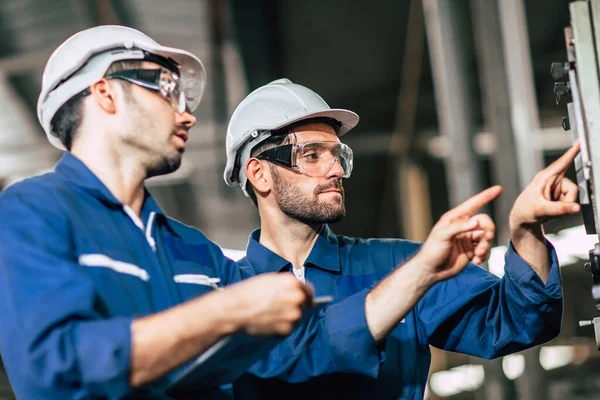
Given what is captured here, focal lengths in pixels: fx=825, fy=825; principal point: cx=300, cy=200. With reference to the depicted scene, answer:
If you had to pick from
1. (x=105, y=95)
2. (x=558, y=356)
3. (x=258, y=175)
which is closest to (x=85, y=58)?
(x=105, y=95)

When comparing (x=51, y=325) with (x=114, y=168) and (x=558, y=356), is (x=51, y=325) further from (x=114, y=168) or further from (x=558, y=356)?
(x=558, y=356)

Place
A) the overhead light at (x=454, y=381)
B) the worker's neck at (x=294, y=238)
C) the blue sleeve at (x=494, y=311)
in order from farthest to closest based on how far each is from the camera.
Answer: the overhead light at (x=454, y=381) → the worker's neck at (x=294, y=238) → the blue sleeve at (x=494, y=311)

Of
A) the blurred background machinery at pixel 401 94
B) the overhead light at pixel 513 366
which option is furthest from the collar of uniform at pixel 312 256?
the overhead light at pixel 513 366

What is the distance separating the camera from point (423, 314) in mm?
2799

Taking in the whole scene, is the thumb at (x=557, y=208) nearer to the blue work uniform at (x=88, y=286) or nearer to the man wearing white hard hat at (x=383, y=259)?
the man wearing white hard hat at (x=383, y=259)

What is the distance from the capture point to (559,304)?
2439mm

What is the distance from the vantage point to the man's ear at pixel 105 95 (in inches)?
87.9

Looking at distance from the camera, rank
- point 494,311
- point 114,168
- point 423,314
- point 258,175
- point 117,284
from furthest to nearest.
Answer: point 258,175 < point 423,314 < point 494,311 < point 114,168 < point 117,284

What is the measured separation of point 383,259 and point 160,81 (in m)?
1.07

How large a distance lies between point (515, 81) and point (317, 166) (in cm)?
460

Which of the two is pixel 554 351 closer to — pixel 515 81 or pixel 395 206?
pixel 515 81

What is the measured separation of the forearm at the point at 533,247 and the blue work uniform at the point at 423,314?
0.06ft

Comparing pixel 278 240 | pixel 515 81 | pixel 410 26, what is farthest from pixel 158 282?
pixel 410 26

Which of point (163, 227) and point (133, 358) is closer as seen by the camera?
point (133, 358)
